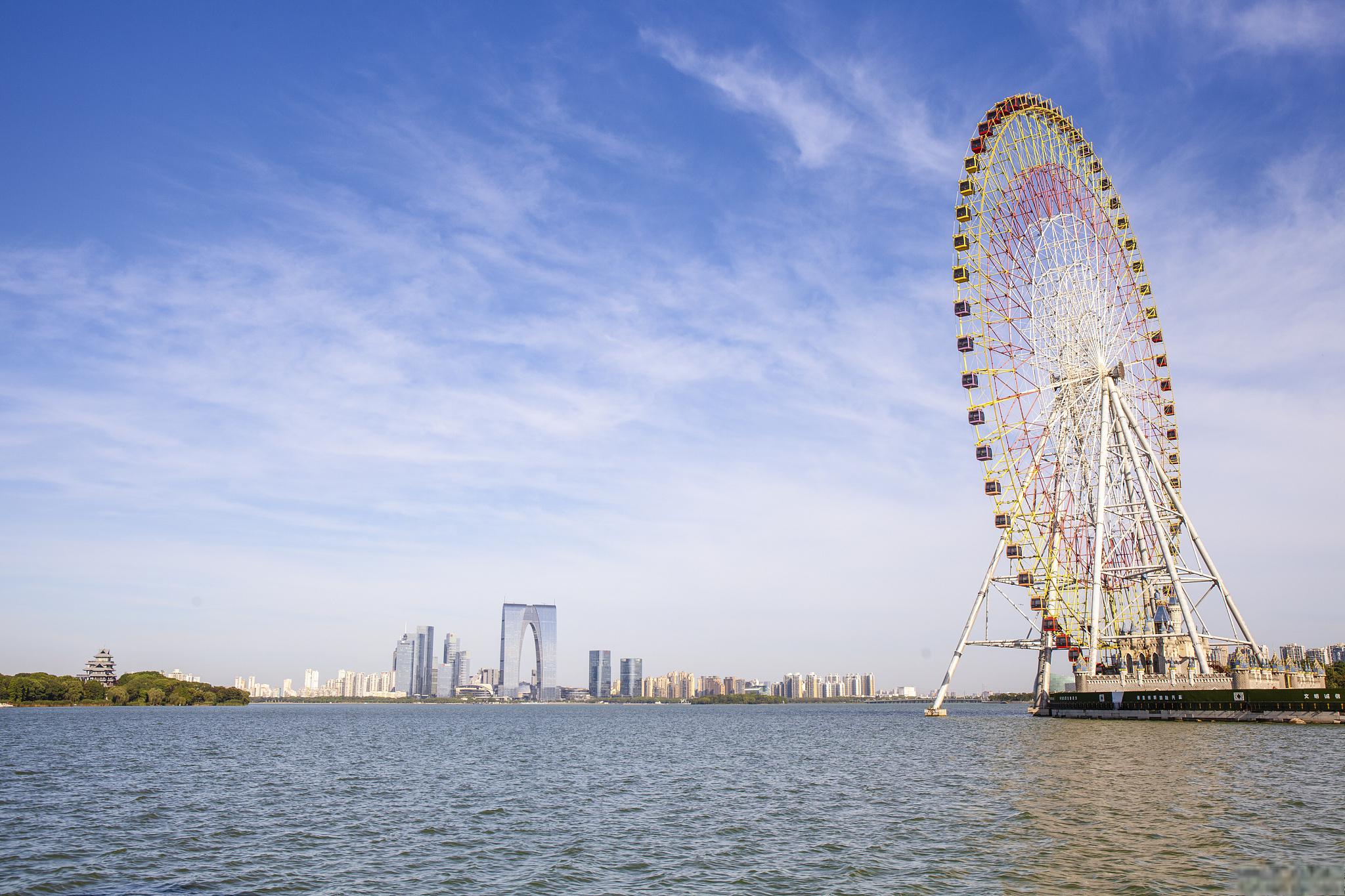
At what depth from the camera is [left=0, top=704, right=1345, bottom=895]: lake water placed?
2377cm

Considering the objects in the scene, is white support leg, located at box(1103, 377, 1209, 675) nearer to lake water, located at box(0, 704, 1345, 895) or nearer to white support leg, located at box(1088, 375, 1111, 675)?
white support leg, located at box(1088, 375, 1111, 675)

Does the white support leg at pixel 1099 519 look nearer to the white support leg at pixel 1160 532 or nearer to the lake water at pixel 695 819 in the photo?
the white support leg at pixel 1160 532

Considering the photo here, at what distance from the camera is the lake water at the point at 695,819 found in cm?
2377

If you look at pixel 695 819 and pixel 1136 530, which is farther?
pixel 1136 530

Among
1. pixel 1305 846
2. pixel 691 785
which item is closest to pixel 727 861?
pixel 1305 846

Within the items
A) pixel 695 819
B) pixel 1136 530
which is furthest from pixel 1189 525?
pixel 695 819

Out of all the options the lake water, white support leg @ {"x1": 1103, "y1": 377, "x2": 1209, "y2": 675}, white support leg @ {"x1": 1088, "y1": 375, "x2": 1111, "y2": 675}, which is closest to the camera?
the lake water

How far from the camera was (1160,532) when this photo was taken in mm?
85875

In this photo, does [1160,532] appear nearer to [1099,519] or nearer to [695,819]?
[1099,519]

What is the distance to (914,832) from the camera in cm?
2981

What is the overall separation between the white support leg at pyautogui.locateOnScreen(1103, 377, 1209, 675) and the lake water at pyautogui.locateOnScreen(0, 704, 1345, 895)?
17.0m

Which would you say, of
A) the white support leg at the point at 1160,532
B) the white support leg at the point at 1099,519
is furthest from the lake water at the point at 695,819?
the white support leg at the point at 1099,519

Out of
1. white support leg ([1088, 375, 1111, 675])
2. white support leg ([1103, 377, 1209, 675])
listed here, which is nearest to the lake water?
white support leg ([1103, 377, 1209, 675])

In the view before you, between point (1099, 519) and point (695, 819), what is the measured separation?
6792 cm
